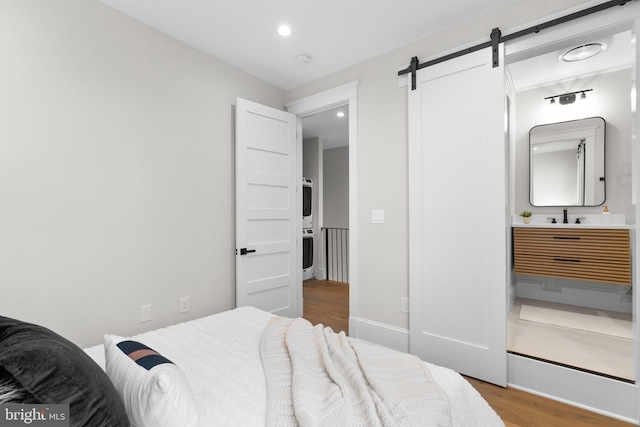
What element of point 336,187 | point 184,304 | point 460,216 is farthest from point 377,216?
point 336,187

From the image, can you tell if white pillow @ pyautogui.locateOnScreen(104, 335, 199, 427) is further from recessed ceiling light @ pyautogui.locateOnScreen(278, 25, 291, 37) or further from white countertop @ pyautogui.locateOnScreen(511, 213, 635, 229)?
white countertop @ pyautogui.locateOnScreen(511, 213, 635, 229)

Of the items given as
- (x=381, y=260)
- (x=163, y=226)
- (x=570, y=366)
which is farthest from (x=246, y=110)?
(x=570, y=366)

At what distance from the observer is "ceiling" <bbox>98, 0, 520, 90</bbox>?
2178mm

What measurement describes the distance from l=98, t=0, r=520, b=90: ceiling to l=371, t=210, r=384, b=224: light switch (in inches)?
57.6

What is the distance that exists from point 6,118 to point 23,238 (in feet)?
2.27

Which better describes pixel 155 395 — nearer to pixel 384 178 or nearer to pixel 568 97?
pixel 384 178

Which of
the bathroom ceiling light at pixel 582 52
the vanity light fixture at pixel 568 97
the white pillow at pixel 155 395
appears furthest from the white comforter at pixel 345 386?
the vanity light fixture at pixel 568 97

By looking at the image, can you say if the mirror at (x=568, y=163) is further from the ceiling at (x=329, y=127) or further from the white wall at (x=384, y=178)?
the ceiling at (x=329, y=127)

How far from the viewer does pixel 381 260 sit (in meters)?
2.83

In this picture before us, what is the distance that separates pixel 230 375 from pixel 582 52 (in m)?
3.90

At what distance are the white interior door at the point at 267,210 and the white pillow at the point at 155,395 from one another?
1.93 metres

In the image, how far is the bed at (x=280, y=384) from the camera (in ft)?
2.94

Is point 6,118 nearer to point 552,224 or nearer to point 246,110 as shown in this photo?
point 246,110

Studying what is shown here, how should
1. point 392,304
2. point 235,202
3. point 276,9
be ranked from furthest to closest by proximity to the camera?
1. point 235,202
2. point 392,304
3. point 276,9
